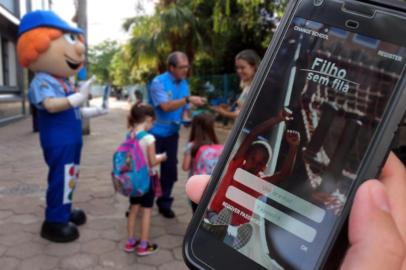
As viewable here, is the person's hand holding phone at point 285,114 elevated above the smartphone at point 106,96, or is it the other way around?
the person's hand holding phone at point 285,114

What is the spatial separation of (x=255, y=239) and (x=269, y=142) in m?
0.26

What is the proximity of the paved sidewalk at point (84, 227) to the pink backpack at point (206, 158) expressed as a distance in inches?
30.2

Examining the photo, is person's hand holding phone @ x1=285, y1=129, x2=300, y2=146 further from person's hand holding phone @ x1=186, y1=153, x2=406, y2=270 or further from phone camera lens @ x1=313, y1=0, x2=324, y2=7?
phone camera lens @ x1=313, y1=0, x2=324, y2=7

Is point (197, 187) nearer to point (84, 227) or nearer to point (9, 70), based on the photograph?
point (84, 227)

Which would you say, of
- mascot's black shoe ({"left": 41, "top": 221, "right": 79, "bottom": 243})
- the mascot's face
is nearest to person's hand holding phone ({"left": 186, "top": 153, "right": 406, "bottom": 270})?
mascot's black shoe ({"left": 41, "top": 221, "right": 79, "bottom": 243})

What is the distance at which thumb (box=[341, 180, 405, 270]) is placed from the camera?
825mm

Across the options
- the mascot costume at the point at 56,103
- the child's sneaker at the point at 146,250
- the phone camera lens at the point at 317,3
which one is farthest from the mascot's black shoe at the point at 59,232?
the phone camera lens at the point at 317,3

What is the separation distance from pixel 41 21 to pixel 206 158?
1.78 meters

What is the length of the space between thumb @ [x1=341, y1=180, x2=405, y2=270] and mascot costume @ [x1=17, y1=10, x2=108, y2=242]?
2.49 m

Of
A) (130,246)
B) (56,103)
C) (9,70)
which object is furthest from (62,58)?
(9,70)

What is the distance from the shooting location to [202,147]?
2.77 m

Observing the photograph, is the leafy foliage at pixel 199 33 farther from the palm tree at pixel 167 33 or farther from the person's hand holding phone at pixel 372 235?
the person's hand holding phone at pixel 372 235

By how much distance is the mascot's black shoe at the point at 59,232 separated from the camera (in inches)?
119

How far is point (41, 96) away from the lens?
112 inches
